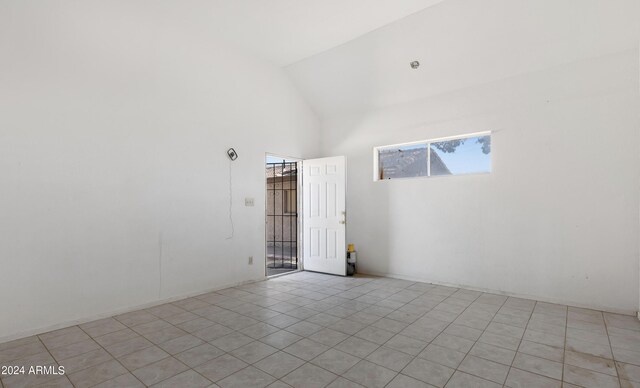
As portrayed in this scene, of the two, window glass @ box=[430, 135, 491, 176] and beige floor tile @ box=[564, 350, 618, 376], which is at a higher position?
window glass @ box=[430, 135, 491, 176]

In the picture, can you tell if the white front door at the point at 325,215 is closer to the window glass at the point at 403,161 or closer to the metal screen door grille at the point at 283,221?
the metal screen door grille at the point at 283,221

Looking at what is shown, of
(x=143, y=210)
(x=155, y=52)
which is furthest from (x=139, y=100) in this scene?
(x=143, y=210)

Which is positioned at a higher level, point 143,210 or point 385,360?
point 143,210

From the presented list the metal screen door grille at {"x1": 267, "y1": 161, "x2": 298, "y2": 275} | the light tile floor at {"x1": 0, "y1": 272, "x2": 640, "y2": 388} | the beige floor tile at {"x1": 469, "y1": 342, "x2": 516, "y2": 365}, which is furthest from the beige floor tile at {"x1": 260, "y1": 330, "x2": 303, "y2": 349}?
the metal screen door grille at {"x1": 267, "y1": 161, "x2": 298, "y2": 275}

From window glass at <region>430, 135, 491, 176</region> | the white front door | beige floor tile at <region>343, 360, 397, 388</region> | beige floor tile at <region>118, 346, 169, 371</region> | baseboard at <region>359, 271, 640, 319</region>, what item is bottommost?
beige floor tile at <region>343, 360, 397, 388</region>

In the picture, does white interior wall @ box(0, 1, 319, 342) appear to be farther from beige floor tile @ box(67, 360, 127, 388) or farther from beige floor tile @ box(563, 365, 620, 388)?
beige floor tile @ box(563, 365, 620, 388)

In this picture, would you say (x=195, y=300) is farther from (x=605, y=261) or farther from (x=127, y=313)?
(x=605, y=261)

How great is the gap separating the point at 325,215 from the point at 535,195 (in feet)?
9.82

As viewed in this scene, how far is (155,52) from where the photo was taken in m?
3.68

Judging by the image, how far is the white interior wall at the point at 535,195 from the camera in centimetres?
336

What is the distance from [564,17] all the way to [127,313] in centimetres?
560

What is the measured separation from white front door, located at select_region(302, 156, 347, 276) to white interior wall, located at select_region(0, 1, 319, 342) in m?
1.11

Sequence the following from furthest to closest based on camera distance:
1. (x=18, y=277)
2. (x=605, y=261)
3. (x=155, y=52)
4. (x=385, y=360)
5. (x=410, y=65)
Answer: (x=410, y=65) < (x=155, y=52) < (x=605, y=261) < (x=18, y=277) < (x=385, y=360)

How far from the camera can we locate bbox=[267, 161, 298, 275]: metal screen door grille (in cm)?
603
